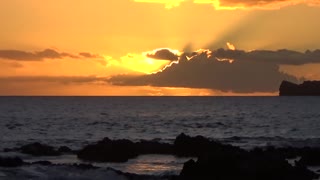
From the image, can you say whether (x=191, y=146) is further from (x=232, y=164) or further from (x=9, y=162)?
(x=232, y=164)

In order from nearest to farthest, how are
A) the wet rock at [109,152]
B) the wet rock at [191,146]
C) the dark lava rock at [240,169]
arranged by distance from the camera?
the dark lava rock at [240,169] → the wet rock at [109,152] → the wet rock at [191,146]

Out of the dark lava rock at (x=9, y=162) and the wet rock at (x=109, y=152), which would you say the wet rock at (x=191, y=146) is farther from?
the dark lava rock at (x=9, y=162)

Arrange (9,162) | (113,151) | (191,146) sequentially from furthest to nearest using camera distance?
1. (191,146)
2. (113,151)
3. (9,162)

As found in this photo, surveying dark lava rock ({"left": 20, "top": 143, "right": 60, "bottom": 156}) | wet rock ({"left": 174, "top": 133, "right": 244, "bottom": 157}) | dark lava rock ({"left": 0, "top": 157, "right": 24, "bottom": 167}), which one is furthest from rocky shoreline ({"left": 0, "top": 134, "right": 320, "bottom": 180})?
wet rock ({"left": 174, "top": 133, "right": 244, "bottom": 157})

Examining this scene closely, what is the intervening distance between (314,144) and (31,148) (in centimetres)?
2424

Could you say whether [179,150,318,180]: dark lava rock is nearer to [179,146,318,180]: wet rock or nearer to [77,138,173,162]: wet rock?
[179,146,318,180]: wet rock

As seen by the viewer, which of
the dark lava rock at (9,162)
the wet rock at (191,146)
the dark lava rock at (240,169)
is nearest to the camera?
the dark lava rock at (240,169)

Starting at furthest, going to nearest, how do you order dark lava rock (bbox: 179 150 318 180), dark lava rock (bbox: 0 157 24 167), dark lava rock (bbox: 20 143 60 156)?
1. dark lava rock (bbox: 20 143 60 156)
2. dark lava rock (bbox: 0 157 24 167)
3. dark lava rock (bbox: 179 150 318 180)

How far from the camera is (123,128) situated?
87188 mm

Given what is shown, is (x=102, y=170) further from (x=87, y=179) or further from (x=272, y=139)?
(x=272, y=139)

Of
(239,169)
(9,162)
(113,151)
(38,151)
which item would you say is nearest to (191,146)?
(113,151)

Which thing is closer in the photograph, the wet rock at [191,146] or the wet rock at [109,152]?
the wet rock at [109,152]

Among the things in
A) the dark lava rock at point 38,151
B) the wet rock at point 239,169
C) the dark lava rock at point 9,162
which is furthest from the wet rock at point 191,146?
the wet rock at point 239,169

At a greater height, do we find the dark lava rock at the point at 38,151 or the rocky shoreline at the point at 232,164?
the rocky shoreline at the point at 232,164
